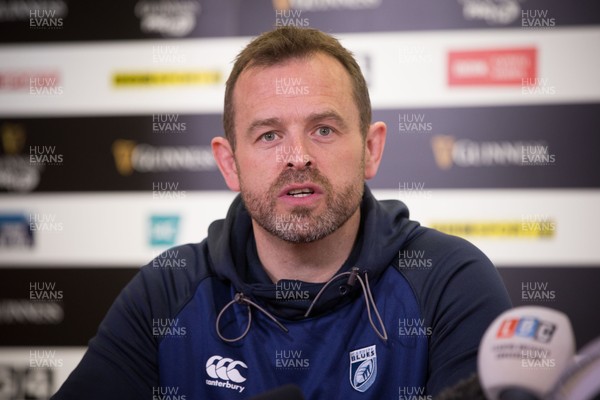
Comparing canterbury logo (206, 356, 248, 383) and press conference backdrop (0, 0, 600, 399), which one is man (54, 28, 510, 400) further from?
press conference backdrop (0, 0, 600, 399)

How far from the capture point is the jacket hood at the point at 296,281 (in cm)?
138

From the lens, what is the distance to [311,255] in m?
1.47

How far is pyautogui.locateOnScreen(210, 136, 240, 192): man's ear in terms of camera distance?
1582 millimetres

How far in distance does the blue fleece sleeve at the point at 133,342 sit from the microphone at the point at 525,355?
2.61ft

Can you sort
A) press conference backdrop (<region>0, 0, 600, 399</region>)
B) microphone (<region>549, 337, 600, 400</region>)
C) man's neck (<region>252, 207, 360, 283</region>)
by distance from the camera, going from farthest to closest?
press conference backdrop (<region>0, 0, 600, 399</region>) < man's neck (<region>252, 207, 360, 283</region>) < microphone (<region>549, 337, 600, 400</region>)

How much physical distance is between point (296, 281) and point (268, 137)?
0.28m

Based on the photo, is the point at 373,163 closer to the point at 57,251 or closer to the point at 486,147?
the point at 486,147

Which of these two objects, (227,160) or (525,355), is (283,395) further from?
(227,160)

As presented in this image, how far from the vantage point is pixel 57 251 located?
8.42ft

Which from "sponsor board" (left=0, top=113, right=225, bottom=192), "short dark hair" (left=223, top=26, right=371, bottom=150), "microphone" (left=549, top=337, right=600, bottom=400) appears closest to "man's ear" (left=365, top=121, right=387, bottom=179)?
"short dark hair" (left=223, top=26, right=371, bottom=150)

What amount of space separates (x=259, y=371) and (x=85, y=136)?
145 cm

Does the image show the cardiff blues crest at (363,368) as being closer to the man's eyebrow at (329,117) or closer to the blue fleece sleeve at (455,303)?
the blue fleece sleeve at (455,303)

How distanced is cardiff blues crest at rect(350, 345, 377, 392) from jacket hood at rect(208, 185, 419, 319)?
103 mm

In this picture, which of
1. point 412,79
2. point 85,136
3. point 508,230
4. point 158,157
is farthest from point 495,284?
point 85,136
